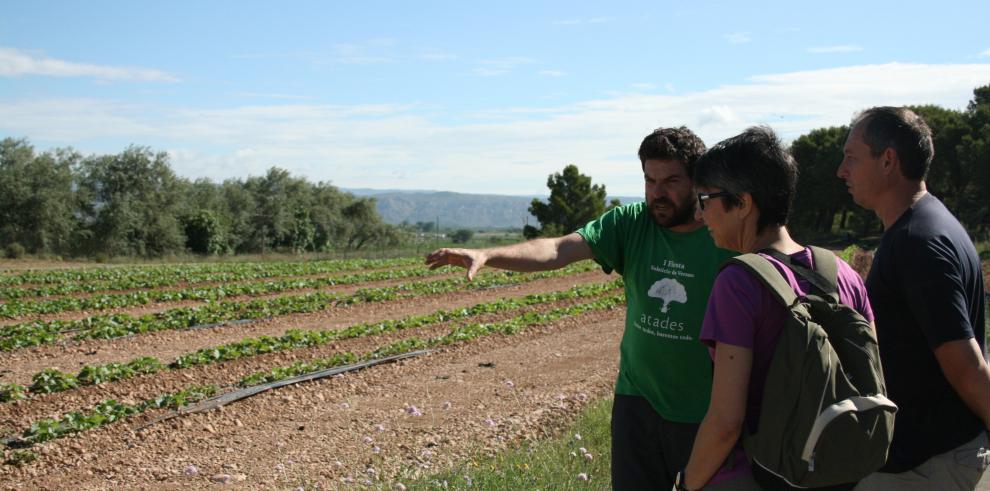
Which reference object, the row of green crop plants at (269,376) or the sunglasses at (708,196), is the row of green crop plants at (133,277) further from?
the sunglasses at (708,196)

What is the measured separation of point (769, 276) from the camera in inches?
78.6

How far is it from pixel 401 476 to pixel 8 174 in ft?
158

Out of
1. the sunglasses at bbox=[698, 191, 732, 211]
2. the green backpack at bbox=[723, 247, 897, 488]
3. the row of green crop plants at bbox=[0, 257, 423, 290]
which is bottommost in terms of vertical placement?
the row of green crop plants at bbox=[0, 257, 423, 290]

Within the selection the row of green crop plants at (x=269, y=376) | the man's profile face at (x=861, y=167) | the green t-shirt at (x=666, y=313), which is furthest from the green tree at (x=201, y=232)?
the man's profile face at (x=861, y=167)

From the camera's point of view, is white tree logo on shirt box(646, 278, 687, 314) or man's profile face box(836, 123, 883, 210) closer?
man's profile face box(836, 123, 883, 210)

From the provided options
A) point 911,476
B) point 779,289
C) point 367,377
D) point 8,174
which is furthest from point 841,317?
point 8,174

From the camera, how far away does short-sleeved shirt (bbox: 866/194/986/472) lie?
2475 millimetres

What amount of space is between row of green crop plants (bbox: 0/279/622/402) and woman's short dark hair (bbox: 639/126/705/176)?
7.58 m

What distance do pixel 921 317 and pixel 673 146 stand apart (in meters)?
1.05

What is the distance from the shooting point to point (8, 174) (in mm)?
44938

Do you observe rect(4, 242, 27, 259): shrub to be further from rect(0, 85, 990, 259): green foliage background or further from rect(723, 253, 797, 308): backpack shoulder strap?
rect(723, 253, 797, 308): backpack shoulder strap

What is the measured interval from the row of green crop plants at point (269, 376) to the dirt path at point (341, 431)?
18cm

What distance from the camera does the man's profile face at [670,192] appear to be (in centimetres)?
311

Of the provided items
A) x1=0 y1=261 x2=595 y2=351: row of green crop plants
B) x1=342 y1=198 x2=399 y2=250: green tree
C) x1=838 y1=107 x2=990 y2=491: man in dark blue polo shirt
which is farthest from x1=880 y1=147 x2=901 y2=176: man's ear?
x1=342 y1=198 x2=399 y2=250: green tree
